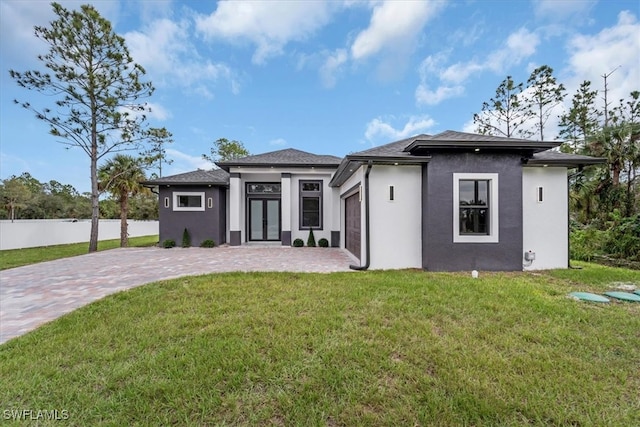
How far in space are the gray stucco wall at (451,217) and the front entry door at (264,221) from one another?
8.32 meters

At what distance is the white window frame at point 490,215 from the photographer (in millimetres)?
7000

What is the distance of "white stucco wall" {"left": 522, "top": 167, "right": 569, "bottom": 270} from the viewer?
7.39m

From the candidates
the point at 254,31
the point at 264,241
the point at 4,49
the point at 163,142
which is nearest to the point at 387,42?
the point at 254,31

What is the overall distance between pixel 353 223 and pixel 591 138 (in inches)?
554

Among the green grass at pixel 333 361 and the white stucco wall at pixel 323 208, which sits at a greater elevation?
the white stucco wall at pixel 323 208

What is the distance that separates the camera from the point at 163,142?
14.1 metres

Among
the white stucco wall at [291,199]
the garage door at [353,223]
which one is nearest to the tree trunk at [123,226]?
the white stucco wall at [291,199]

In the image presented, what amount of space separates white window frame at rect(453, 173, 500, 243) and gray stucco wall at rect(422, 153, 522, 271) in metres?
0.09

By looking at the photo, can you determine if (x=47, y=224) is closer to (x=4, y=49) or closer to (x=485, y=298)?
(x=4, y=49)

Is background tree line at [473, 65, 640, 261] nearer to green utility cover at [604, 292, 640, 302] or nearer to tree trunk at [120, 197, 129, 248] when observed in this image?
green utility cover at [604, 292, 640, 302]

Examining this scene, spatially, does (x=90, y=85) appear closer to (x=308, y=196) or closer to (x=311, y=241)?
(x=308, y=196)

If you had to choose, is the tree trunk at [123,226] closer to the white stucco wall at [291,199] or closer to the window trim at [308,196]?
the white stucco wall at [291,199]

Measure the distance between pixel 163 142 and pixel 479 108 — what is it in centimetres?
2271

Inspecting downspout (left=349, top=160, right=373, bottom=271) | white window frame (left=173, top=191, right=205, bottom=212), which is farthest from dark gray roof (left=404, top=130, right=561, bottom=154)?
white window frame (left=173, top=191, right=205, bottom=212)
